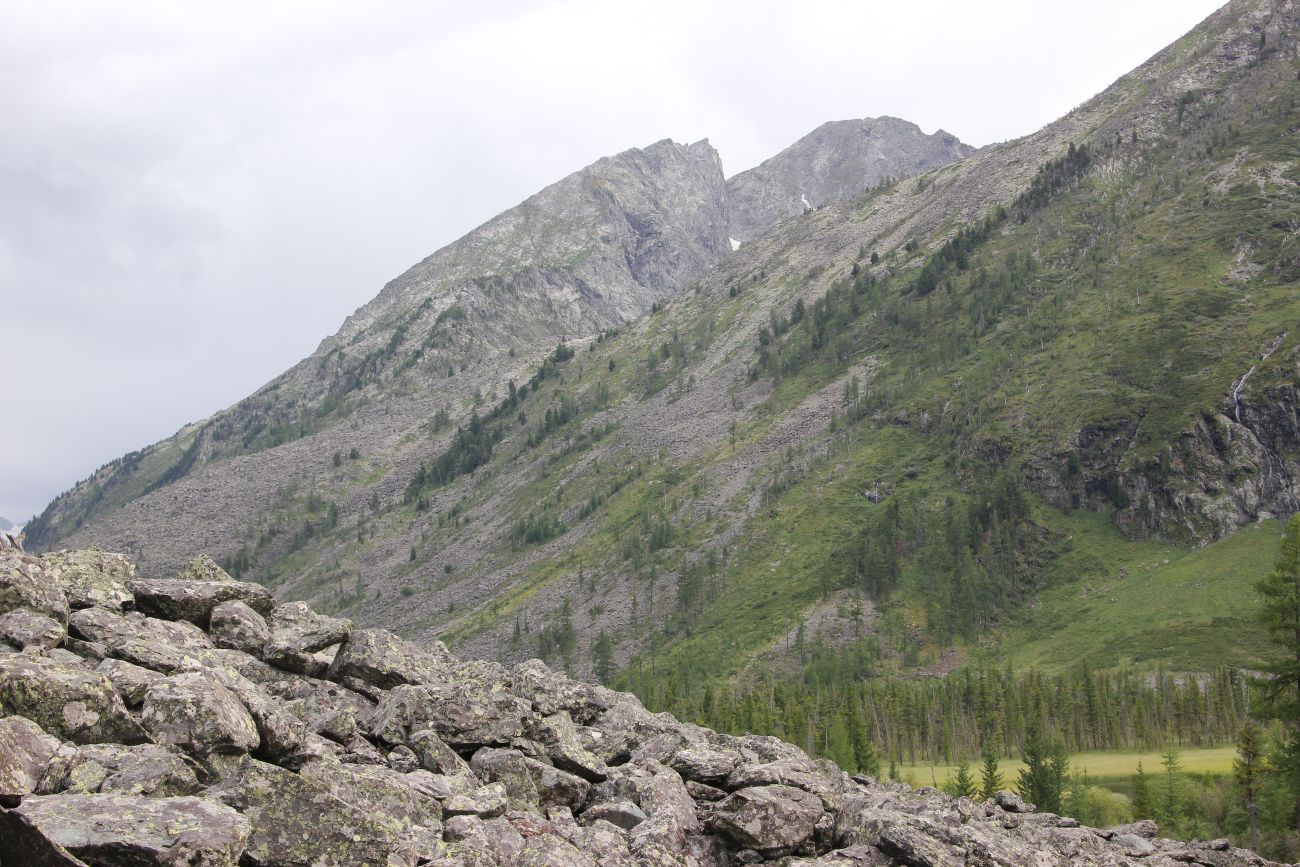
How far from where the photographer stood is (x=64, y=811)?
14117mm

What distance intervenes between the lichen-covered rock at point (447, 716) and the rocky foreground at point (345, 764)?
0.06m

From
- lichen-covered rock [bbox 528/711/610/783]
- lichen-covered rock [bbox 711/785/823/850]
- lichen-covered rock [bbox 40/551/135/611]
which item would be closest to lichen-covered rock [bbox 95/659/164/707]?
lichen-covered rock [bbox 40/551/135/611]

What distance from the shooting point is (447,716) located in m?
24.4

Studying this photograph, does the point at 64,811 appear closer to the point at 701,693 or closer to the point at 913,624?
the point at 701,693

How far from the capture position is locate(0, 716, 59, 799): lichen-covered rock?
14633mm

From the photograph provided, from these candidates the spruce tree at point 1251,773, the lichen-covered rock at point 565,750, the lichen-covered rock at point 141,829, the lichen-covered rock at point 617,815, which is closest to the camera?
the lichen-covered rock at point 141,829

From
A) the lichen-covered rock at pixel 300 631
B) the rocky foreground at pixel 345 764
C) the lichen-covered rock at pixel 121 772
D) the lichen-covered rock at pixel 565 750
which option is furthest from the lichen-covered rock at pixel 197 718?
the lichen-covered rock at pixel 565 750

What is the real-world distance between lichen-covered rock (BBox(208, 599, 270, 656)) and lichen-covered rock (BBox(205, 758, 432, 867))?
10.6 m

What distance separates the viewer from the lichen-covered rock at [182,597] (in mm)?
26688

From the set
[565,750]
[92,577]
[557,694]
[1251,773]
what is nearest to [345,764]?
[565,750]

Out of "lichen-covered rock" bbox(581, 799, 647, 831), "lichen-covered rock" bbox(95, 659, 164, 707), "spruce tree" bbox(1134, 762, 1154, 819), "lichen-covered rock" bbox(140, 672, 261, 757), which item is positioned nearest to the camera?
"lichen-covered rock" bbox(140, 672, 261, 757)

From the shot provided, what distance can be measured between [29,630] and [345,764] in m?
8.53

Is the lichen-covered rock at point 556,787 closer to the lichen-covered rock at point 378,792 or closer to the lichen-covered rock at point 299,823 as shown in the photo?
the lichen-covered rock at point 378,792

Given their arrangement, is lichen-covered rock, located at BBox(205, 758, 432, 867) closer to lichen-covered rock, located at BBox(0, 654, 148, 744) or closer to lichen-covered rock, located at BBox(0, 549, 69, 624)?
lichen-covered rock, located at BBox(0, 654, 148, 744)
